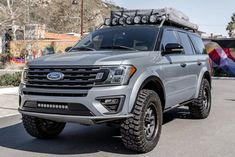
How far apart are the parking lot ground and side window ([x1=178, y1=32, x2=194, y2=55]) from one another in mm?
1504

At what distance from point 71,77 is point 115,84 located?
2.07 ft

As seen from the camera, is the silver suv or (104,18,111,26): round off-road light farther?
(104,18,111,26): round off-road light

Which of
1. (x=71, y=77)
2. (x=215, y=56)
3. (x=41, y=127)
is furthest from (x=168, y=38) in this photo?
(x=215, y=56)

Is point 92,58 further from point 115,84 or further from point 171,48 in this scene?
point 171,48

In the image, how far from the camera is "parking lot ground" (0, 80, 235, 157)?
5.69 metres

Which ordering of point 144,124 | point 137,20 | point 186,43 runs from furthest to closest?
point 186,43 < point 137,20 < point 144,124

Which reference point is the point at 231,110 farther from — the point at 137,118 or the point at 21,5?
the point at 21,5

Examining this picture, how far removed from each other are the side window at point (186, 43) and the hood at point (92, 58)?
1917 millimetres

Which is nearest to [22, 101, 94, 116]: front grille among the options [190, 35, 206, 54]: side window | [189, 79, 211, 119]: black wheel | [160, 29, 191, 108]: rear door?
[160, 29, 191, 108]: rear door

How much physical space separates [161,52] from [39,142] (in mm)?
2549

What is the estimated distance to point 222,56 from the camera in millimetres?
26094

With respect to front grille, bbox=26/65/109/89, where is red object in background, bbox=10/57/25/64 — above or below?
below

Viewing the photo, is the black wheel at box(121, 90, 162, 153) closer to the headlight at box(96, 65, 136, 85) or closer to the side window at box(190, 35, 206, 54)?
the headlight at box(96, 65, 136, 85)

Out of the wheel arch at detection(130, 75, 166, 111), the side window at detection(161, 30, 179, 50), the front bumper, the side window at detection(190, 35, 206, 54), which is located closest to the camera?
the front bumper
